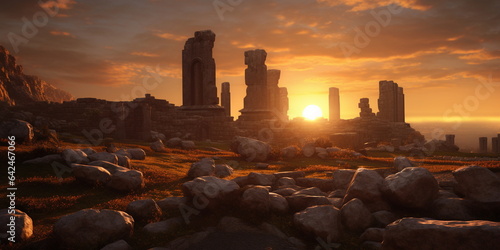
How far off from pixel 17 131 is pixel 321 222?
8.84 m

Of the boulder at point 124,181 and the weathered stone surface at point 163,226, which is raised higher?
the boulder at point 124,181

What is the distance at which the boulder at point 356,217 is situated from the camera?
17.3ft

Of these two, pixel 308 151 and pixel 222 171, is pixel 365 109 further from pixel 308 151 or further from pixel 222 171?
pixel 222 171

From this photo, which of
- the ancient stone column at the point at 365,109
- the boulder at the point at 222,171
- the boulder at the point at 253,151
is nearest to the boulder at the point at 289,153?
the boulder at the point at 253,151

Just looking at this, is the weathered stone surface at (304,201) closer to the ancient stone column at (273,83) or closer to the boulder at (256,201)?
the boulder at (256,201)

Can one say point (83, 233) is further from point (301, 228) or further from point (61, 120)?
point (61, 120)

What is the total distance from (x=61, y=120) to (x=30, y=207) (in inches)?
648

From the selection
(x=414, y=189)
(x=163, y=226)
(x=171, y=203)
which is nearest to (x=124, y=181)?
(x=171, y=203)

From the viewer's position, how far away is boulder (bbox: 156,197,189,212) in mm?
5871

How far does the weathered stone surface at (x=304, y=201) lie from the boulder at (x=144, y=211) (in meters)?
2.32

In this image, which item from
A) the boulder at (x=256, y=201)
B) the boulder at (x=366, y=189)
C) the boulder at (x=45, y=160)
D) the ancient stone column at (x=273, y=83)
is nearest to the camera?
the boulder at (x=256, y=201)

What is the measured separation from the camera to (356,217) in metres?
5.32

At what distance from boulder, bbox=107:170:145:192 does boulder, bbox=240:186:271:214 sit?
2.42 meters

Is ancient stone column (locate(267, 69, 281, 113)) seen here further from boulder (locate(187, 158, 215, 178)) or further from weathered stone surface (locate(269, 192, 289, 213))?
weathered stone surface (locate(269, 192, 289, 213))
